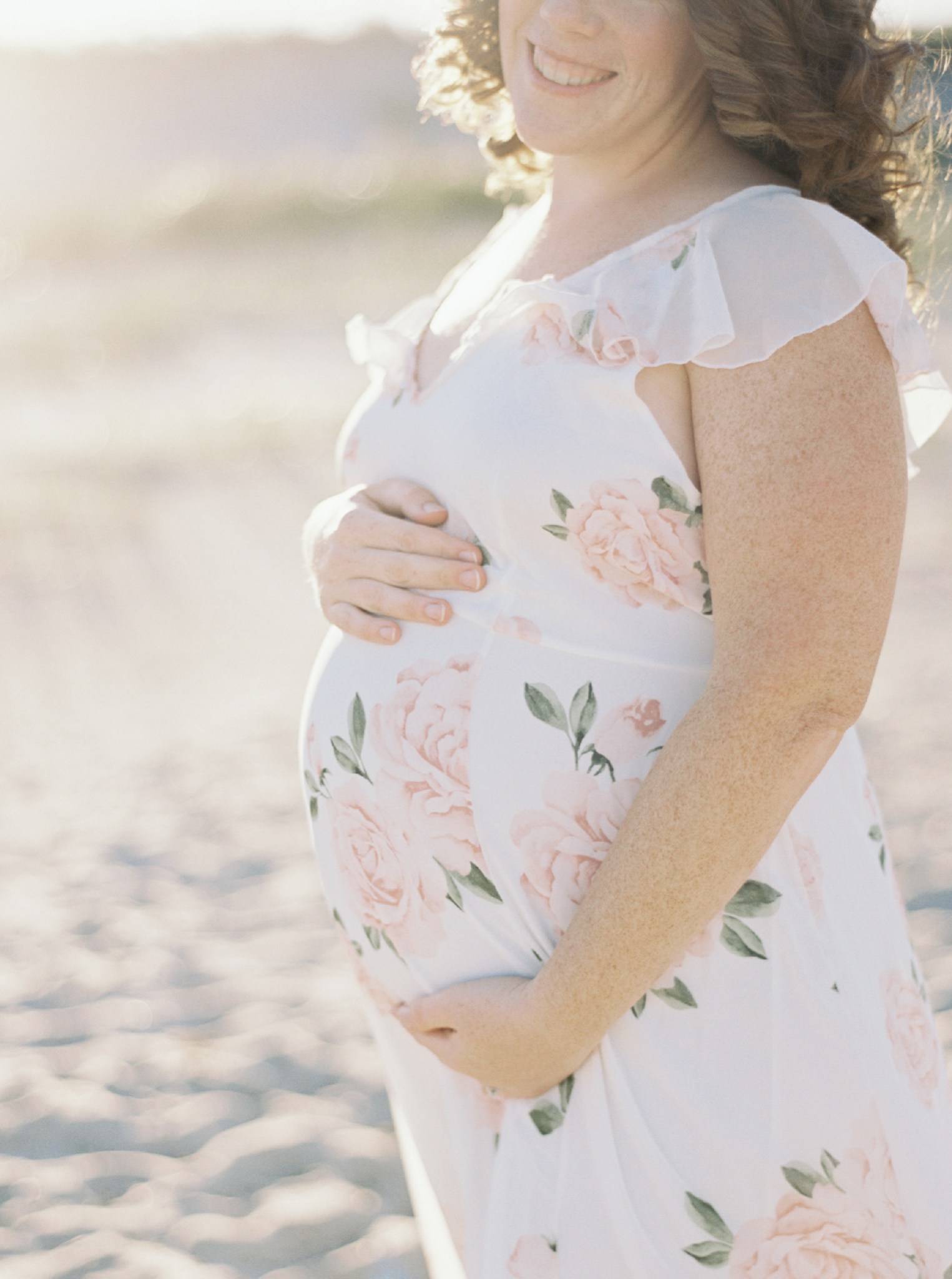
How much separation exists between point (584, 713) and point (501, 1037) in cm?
34

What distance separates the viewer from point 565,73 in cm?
140

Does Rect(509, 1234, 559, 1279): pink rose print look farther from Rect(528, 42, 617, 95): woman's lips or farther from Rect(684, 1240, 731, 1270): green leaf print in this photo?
Rect(528, 42, 617, 95): woman's lips

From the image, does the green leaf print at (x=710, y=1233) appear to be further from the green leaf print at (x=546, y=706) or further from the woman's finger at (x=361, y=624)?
the woman's finger at (x=361, y=624)

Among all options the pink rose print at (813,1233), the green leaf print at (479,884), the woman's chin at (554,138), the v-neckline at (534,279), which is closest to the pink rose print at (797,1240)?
the pink rose print at (813,1233)

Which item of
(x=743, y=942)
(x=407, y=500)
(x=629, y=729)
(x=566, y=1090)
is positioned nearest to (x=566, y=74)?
(x=407, y=500)

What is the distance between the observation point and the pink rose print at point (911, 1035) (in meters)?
1.35

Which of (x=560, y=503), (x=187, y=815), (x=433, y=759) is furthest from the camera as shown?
(x=187, y=815)

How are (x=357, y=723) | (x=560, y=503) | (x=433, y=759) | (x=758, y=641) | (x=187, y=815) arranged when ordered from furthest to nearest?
1. (x=187, y=815)
2. (x=357, y=723)
3. (x=433, y=759)
4. (x=560, y=503)
5. (x=758, y=641)

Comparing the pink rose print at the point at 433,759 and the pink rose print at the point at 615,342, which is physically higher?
the pink rose print at the point at 615,342

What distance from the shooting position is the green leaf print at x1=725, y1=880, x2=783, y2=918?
1.28 m

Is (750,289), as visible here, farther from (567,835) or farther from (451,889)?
(451,889)

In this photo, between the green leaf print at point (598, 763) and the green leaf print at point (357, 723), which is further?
the green leaf print at point (357, 723)

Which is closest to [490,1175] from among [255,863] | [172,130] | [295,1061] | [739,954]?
[739,954]

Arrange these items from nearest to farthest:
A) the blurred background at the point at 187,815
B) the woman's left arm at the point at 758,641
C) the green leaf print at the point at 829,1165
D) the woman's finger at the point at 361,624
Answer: the woman's left arm at the point at 758,641 < the green leaf print at the point at 829,1165 < the woman's finger at the point at 361,624 < the blurred background at the point at 187,815
